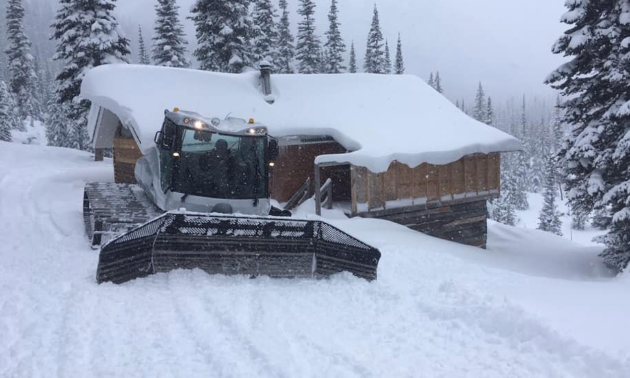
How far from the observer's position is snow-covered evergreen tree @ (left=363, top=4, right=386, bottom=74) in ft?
149

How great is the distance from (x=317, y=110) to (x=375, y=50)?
31.8m

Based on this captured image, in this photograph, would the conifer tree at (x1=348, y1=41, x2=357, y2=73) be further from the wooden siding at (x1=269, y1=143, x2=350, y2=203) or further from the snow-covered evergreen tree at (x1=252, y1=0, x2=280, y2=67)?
the wooden siding at (x1=269, y1=143, x2=350, y2=203)

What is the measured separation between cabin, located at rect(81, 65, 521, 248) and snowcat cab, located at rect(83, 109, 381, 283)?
4780 millimetres

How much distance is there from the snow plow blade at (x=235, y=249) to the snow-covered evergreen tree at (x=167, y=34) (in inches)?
1131

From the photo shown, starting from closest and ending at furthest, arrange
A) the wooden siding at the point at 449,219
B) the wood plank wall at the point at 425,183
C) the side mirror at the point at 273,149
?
1. the side mirror at the point at 273,149
2. the wood plank wall at the point at 425,183
3. the wooden siding at the point at 449,219

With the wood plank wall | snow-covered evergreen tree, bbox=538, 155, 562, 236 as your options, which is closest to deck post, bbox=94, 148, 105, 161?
the wood plank wall

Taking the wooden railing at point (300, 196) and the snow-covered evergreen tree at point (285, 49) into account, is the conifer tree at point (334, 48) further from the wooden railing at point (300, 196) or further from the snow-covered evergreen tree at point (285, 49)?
the wooden railing at point (300, 196)

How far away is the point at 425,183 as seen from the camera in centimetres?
1603

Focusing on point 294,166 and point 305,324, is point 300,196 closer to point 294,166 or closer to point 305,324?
point 294,166

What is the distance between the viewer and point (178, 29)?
33.8 meters

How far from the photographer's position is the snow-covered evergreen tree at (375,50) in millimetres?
45469

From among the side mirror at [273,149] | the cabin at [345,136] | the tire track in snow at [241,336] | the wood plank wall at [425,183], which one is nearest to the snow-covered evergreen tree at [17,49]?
the cabin at [345,136]

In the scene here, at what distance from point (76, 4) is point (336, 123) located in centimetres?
1672

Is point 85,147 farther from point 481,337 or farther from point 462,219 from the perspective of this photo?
point 481,337
